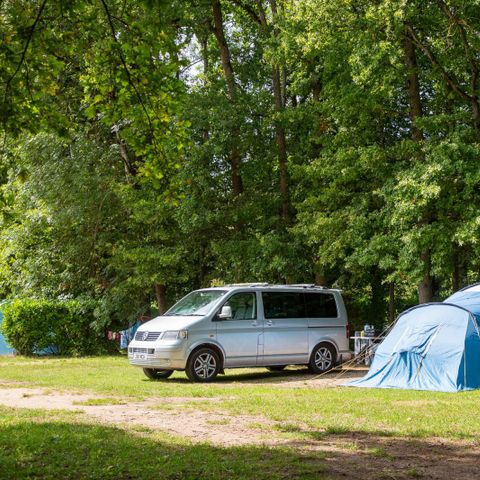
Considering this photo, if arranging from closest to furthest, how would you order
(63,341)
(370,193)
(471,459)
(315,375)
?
(471,459) → (315,375) → (370,193) → (63,341)

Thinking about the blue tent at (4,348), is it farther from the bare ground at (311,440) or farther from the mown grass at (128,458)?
the mown grass at (128,458)

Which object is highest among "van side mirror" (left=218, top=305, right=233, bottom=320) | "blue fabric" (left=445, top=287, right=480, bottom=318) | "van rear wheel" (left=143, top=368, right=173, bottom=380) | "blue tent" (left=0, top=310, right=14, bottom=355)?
"blue fabric" (left=445, top=287, right=480, bottom=318)

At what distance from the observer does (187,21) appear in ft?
77.8

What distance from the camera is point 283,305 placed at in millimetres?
17375

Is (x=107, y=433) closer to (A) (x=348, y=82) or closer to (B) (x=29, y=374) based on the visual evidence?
(B) (x=29, y=374)

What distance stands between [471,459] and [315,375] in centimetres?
986

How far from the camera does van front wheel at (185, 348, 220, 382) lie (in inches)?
613

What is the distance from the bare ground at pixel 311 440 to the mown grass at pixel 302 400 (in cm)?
31

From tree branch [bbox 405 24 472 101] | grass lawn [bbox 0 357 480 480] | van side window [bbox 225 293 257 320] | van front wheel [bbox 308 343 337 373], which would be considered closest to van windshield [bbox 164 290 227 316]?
van side window [bbox 225 293 257 320]

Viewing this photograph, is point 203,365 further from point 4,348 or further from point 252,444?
point 4,348

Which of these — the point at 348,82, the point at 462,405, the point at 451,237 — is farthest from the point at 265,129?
the point at 462,405

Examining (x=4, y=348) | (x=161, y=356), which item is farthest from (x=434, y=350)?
(x=4, y=348)

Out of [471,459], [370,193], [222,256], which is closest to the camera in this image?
[471,459]

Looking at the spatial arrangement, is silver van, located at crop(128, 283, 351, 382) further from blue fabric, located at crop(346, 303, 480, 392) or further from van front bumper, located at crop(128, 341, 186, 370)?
blue fabric, located at crop(346, 303, 480, 392)
